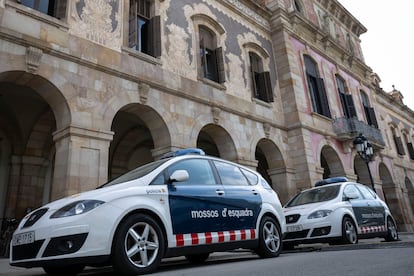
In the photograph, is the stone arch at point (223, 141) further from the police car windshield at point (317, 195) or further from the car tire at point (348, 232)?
the car tire at point (348, 232)

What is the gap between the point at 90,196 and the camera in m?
4.03

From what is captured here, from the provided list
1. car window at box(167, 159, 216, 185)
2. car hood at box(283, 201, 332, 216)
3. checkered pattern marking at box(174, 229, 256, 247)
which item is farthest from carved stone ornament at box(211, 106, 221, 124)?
checkered pattern marking at box(174, 229, 256, 247)

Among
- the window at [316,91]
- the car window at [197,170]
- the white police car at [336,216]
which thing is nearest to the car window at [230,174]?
the car window at [197,170]

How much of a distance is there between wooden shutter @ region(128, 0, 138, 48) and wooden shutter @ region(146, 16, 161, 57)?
572 mm

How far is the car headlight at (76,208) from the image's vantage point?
3857mm

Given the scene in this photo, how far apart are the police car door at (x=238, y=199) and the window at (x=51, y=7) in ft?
20.1

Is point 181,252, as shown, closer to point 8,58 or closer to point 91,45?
point 8,58

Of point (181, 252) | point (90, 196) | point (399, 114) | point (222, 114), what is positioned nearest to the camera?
point (90, 196)

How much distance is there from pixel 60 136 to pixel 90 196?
455 centimetres

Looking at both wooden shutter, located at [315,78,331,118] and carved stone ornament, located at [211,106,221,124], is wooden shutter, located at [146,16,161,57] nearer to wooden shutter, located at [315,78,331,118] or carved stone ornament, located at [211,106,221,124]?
carved stone ornament, located at [211,106,221,124]

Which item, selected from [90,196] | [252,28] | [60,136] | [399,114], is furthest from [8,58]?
[399,114]

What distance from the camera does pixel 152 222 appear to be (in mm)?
4230

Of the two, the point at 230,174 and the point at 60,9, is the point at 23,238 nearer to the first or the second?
the point at 230,174

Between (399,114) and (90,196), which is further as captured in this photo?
(399,114)
